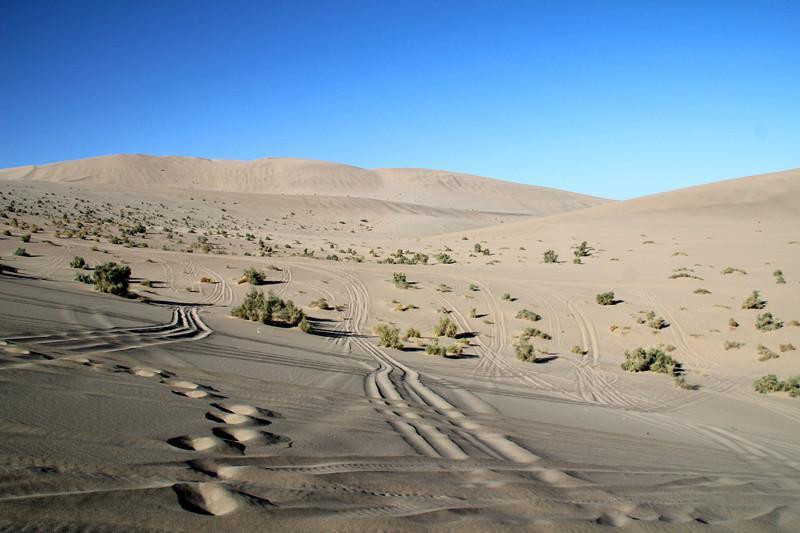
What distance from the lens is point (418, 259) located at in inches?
1126

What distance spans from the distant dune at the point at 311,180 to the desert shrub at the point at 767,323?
264 feet

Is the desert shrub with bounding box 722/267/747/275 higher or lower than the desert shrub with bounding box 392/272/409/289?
higher

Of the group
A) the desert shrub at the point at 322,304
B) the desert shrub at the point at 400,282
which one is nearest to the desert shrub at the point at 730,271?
the desert shrub at the point at 400,282

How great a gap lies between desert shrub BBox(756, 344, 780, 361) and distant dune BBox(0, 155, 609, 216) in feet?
270

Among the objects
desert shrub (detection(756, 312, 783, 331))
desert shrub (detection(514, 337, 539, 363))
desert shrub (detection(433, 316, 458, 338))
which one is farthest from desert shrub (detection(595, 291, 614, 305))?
desert shrub (detection(514, 337, 539, 363))

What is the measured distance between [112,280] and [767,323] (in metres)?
18.1

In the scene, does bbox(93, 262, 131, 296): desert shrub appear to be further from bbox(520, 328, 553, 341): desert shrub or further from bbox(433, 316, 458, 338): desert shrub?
bbox(520, 328, 553, 341): desert shrub

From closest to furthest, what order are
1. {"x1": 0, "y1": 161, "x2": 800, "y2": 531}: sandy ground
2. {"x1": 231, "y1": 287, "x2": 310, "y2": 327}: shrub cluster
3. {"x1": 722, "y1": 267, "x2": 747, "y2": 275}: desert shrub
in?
{"x1": 0, "y1": 161, "x2": 800, "y2": 531}: sandy ground, {"x1": 231, "y1": 287, "x2": 310, "y2": 327}: shrub cluster, {"x1": 722, "y1": 267, "x2": 747, "y2": 275}: desert shrub

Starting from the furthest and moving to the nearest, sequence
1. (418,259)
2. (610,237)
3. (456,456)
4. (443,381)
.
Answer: (610,237), (418,259), (443,381), (456,456)

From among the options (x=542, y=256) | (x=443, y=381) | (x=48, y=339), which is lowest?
(x=443, y=381)

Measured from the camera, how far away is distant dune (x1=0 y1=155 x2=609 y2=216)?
322 ft

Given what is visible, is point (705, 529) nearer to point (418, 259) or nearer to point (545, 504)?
point (545, 504)

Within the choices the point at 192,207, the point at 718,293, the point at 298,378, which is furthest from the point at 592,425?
the point at 192,207

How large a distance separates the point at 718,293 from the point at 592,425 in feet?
48.1
